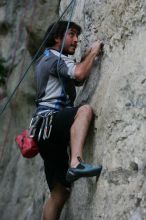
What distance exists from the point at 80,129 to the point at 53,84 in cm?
58

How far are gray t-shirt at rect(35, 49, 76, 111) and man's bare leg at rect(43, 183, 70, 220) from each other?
76 cm

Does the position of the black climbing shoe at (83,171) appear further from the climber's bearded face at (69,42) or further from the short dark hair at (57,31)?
the short dark hair at (57,31)

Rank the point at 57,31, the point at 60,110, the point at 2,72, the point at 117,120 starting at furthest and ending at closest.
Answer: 1. the point at 2,72
2. the point at 57,31
3. the point at 60,110
4. the point at 117,120

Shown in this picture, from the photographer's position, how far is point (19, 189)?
8023 millimetres

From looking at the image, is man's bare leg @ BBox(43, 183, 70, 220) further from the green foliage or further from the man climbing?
the green foliage

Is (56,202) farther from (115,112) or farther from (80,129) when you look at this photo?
(115,112)

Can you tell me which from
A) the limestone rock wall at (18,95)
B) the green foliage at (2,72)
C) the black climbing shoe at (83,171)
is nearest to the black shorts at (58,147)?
the black climbing shoe at (83,171)

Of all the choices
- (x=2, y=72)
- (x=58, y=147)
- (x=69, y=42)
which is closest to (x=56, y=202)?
(x=58, y=147)

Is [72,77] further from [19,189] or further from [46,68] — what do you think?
[19,189]

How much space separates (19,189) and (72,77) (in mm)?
4109

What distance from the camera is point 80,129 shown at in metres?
4.09

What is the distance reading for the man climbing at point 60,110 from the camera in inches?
165

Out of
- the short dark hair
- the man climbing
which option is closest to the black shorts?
the man climbing

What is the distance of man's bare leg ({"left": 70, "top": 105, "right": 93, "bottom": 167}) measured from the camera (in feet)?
13.1
